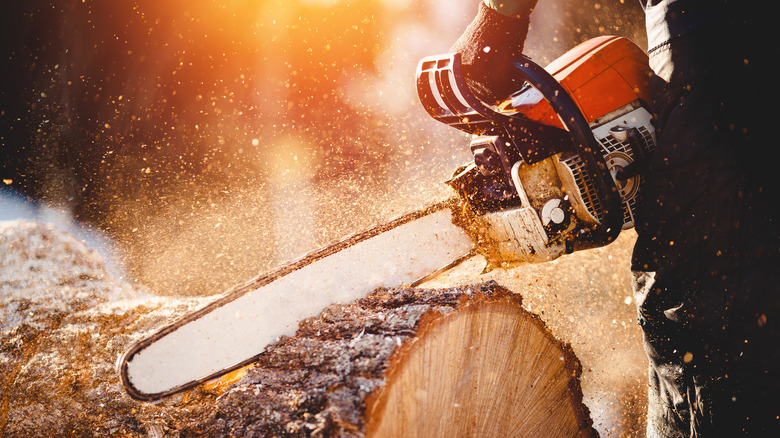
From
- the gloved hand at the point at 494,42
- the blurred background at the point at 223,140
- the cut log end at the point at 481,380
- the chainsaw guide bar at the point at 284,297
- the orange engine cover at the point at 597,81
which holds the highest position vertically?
the blurred background at the point at 223,140

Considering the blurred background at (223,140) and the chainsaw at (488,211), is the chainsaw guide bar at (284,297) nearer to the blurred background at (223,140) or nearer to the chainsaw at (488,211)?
the chainsaw at (488,211)

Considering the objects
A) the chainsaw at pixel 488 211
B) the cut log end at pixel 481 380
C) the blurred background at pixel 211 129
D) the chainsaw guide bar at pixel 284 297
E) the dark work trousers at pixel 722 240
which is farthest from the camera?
the blurred background at pixel 211 129

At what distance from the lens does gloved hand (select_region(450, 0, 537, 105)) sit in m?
1.21

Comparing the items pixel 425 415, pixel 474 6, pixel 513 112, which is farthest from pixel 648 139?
pixel 474 6

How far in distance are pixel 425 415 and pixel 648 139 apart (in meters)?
1.25

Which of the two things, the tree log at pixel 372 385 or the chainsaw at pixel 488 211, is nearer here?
the tree log at pixel 372 385

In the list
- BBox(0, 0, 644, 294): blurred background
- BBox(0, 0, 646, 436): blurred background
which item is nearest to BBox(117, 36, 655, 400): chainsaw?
BBox(0, 0, 646, 436): blurred background

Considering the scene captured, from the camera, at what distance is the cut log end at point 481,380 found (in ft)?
3.12

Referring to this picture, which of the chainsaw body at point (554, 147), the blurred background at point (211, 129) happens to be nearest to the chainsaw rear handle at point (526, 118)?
the chainsaw body at point (554, 147)

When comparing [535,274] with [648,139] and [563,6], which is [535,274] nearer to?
[648,139]

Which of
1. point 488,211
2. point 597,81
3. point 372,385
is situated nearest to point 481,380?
point 372,385

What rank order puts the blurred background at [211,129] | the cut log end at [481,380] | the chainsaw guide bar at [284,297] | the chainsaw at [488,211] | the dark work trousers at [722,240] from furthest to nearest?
the blurred background at [211,129] → the chainsaw guide bar at [284,297] → the chainsaw at [488,211] → the dark work trousers at [722,240] → the cut log end at [481,380]

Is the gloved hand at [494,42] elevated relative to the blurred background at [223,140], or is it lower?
lower

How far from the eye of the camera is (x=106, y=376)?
1.75 meters
